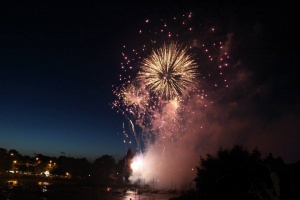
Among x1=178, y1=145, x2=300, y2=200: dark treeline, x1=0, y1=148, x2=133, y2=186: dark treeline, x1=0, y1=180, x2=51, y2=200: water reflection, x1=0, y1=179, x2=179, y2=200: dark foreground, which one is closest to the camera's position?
x1=178, y1=145, x2=300, y2=200: dark treeline

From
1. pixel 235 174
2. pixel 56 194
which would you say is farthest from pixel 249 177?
pixel 56 194

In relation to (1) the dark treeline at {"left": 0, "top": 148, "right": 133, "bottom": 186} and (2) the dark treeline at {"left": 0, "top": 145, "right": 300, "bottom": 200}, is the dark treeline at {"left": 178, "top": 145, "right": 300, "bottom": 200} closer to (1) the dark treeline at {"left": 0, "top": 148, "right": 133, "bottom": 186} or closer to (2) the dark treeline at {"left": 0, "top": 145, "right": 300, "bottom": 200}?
(2) the dark treeline at {"left": 0, "top": 145, "right": 300, "bottom": 200}

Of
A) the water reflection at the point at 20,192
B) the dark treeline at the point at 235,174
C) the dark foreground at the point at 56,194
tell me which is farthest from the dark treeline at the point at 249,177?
the water reflection at the point at 20,192

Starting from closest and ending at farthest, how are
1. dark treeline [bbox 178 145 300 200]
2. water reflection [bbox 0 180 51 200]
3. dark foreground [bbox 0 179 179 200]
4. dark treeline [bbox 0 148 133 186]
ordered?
dark treeline [bbox 178 145 300 200], water reflection [bbox 0 180 51 200], dark foreground [bbox 0 179 179 200], dark treeline [bbox 0 148 133 186]

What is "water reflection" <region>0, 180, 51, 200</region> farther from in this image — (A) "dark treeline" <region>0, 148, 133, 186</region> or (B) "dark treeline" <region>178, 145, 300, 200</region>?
(A) "dark treeline" <region>0, 148, 133, 186</region>

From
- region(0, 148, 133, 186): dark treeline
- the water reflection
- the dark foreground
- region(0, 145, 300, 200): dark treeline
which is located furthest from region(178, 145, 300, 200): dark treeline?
region(0, 148, 133, 186): dark treeline

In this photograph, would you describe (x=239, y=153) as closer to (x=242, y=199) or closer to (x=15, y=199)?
(x=242, y=199)

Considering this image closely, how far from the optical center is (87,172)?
12925 cm

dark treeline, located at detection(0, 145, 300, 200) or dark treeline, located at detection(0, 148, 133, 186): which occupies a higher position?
dark treeline, located at detection(0, 148, 133, 186)

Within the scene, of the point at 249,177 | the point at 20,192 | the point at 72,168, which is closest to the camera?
the point at 249,177

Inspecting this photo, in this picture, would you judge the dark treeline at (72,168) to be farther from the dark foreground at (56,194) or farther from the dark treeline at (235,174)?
the dark foreground at (56,194)

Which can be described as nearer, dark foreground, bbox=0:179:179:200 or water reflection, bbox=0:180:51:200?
water reflection, bbox=0:180:51:200

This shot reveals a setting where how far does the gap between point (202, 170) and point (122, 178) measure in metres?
77.4

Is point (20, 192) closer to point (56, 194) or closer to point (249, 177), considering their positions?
point (56, 194)
